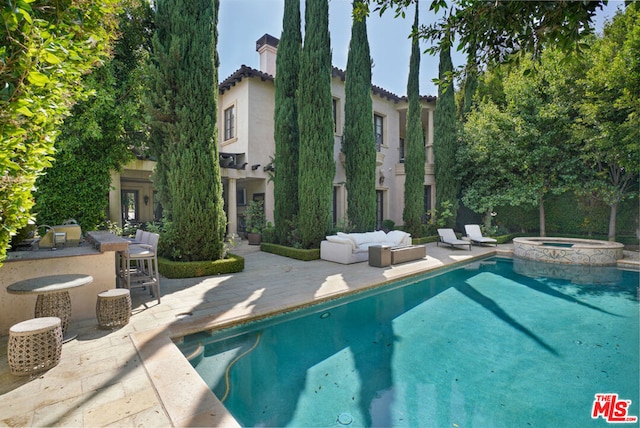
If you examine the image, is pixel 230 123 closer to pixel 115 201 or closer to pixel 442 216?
pixel 115 201

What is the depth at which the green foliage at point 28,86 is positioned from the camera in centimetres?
213

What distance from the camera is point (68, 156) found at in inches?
302

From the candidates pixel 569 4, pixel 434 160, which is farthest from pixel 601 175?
pixel 569 4

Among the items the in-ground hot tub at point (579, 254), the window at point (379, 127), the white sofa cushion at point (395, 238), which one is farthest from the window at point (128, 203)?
the in-ground hot tub at point (579, 254)

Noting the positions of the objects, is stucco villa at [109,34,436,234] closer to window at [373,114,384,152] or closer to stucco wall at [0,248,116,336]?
window at [373,114,384,152]

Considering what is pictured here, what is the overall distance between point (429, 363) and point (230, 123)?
14.3 meters

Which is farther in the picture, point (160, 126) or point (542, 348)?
point (160, 126)

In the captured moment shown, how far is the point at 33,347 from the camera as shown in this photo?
310 centimetres

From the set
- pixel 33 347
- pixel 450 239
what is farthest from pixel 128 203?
pixel 450 239

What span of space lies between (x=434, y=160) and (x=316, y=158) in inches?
380

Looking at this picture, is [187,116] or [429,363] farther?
[187,116]

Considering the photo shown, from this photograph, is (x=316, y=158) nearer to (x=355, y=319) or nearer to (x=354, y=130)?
(x=354, y=130)

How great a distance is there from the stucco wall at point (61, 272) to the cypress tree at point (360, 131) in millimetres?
10127

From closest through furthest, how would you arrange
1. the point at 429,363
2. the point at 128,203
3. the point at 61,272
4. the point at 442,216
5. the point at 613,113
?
the point at 429,363 → the point at 61,272 → the point at 613,113 → the point at 442,216 → the point at 128,203
